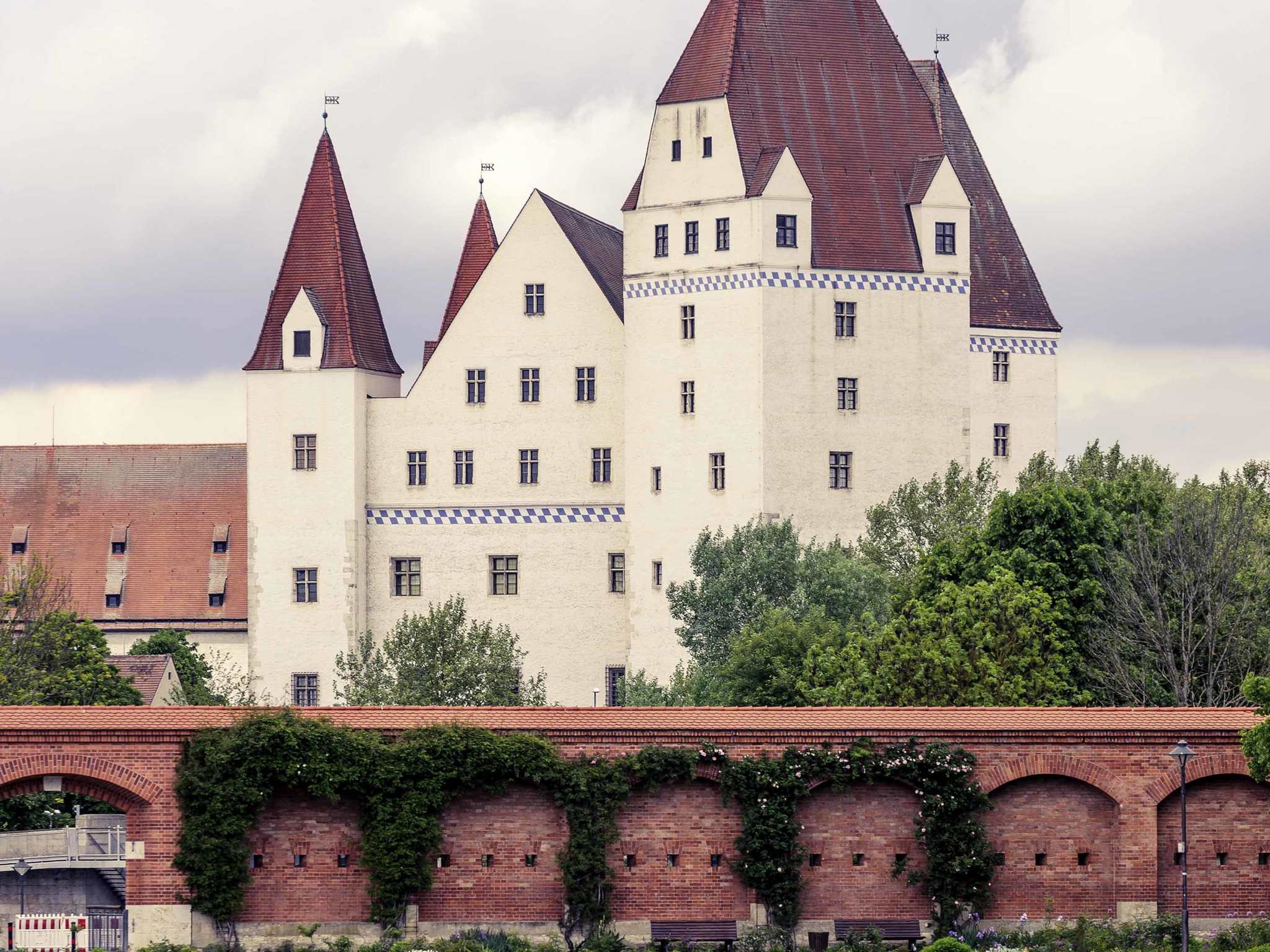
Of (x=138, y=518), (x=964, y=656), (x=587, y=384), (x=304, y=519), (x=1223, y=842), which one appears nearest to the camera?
(x=1223, y=842)

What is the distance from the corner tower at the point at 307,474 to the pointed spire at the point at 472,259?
594 cm

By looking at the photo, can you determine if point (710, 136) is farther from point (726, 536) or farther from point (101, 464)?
point (101, 464)

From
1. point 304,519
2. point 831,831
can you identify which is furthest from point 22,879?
point 304,519

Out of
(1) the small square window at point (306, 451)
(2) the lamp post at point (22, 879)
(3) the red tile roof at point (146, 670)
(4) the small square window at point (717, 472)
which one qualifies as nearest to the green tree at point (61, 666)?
(3) the red tile roof at point (146, 670)

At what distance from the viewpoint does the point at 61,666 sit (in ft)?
237

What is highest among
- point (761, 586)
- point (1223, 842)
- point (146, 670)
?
point (761, 586)

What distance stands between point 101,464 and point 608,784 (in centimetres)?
5629

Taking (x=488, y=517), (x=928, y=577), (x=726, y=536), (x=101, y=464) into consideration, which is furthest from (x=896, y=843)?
(x=101, y=464)

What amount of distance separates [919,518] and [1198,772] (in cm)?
3477

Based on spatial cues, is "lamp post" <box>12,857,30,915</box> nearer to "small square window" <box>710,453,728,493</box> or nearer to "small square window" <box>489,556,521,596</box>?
"small square window" <box>710,453,728,493</box>

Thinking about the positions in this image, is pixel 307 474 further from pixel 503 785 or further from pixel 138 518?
pixel 503 785

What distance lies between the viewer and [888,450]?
8594 cm

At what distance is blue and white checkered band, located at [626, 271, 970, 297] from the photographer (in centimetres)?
8450

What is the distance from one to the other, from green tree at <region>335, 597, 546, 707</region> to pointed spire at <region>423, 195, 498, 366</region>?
1469 centimetres
